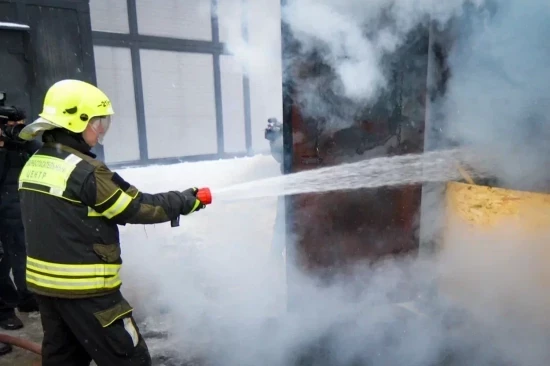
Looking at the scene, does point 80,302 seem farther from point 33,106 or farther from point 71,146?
point 33,106

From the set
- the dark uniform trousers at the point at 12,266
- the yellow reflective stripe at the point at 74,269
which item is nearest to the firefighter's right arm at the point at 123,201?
the yellow reflective stripe at the point at 74,269

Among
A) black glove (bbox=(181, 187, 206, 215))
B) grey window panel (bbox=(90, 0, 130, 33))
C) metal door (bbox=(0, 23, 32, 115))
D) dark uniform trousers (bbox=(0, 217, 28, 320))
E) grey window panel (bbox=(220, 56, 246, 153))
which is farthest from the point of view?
grey window panel (bbox=(220, 56, 246, 153))

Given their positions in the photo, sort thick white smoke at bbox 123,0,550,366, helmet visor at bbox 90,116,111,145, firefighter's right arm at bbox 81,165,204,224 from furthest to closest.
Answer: thick white smoke at bbox 123,0,550,366 → helmet visor at bbox 90,116,111,145 → firefighter's right arm at bbox 81,165,204,224

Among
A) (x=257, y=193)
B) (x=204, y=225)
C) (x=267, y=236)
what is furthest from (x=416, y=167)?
(x=204, y=225)

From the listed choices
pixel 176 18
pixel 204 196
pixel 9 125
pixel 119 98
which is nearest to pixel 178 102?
pixel 119 98

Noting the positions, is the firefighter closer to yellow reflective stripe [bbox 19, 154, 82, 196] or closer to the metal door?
yellow reflective stripe [bbox 19, 154, 82, 196]

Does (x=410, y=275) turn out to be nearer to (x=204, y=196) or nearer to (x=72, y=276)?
(x=204, y=196)

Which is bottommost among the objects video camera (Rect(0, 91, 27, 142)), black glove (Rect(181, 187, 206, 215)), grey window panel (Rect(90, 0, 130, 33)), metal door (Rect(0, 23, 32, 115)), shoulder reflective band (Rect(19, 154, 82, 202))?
black glove (Rect(181, 187, 206, 215))

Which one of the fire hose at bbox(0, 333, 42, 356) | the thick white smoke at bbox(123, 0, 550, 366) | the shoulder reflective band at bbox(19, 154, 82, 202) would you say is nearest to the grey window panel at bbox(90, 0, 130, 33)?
the thick white smoke at bbox(123, 0, 550, 366)

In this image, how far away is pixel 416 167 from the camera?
10.7 feet

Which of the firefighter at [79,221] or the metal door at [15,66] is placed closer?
the firefighter at [79,221]

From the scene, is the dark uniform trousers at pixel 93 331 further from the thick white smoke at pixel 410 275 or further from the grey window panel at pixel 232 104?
the grey window panel at pixel 232 104

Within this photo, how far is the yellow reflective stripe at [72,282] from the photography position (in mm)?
1973

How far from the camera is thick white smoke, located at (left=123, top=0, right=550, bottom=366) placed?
2.87m
